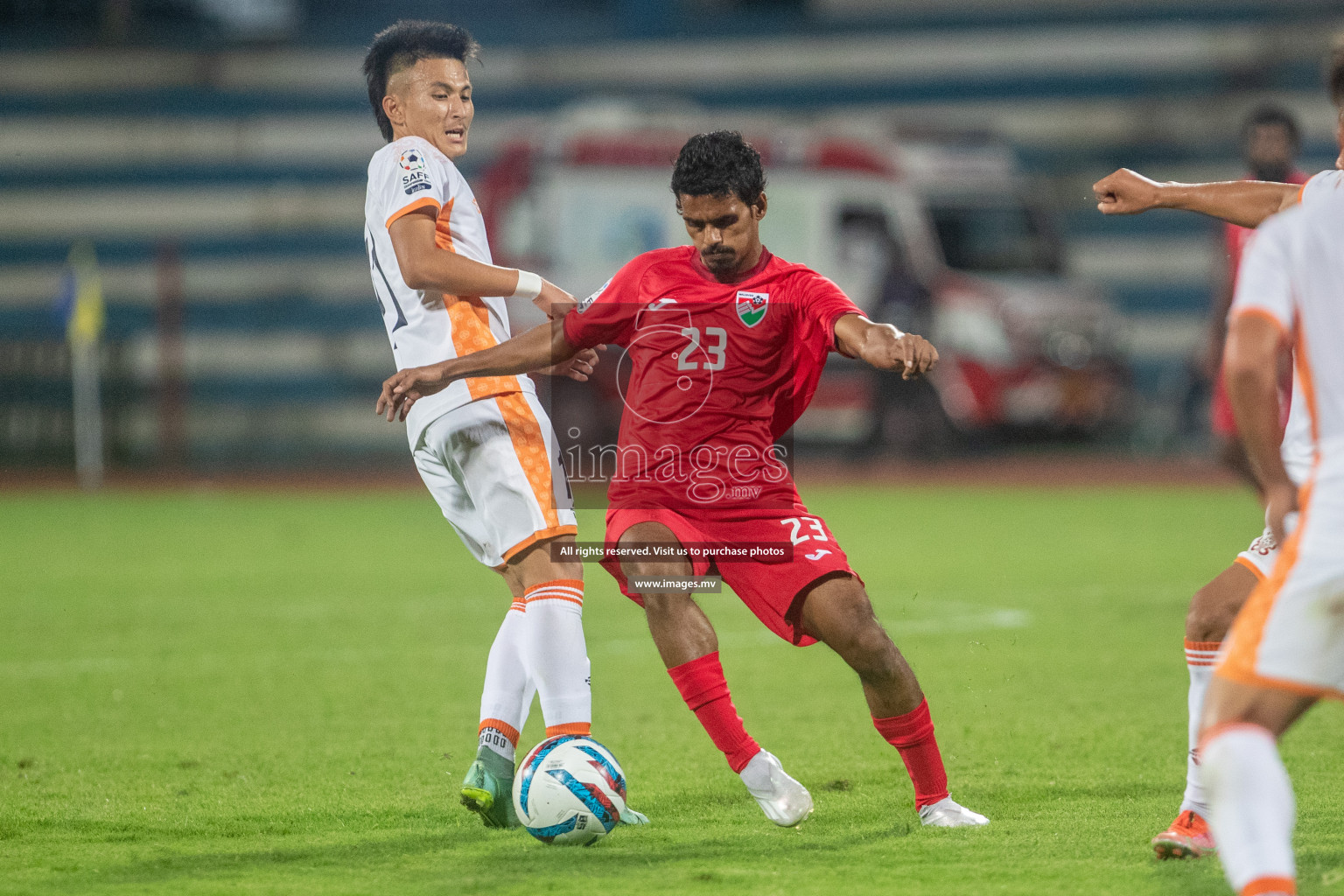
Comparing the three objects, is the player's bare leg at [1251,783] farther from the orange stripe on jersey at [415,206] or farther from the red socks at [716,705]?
the orange stripe on jersey at [415,206]

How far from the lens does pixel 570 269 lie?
1691cm

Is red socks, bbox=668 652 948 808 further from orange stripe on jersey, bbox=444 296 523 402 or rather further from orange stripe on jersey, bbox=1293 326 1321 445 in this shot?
orange stripe on jersey, bbox=1293 326 1321 445

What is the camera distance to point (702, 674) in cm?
429

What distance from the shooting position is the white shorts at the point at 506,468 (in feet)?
14.0

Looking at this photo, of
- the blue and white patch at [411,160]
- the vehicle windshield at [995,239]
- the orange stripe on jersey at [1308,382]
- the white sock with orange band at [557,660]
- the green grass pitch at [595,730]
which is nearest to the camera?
the orange stripe on jersey at [1308,382]

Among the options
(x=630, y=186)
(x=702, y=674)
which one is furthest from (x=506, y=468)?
(x=630, y=186)

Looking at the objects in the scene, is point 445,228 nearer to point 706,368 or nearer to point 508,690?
point 706,368

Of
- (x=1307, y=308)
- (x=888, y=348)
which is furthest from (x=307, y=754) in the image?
(x=1307, y=308)

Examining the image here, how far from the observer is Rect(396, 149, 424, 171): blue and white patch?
434 cm

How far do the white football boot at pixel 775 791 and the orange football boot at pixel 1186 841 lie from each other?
0.90 metres

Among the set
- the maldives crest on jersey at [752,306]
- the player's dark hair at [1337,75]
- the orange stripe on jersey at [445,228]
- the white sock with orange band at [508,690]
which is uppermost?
the player's dark hair at [1337,75]

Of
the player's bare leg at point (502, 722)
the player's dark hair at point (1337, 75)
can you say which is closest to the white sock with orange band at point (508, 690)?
the player's bare leg at point (502, 722)

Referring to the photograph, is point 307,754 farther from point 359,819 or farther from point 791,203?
point 791,203

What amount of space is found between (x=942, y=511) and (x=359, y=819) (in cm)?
1011
